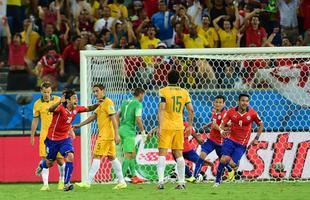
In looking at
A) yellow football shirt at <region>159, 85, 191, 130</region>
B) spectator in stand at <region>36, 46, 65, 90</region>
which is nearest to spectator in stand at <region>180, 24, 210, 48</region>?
spectator in stand at <region>36, 46, 65, 90</region>

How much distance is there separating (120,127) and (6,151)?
2646mm

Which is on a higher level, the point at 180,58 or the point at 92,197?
the point at 180,58

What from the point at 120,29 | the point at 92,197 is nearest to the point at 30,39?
the point at 120,29

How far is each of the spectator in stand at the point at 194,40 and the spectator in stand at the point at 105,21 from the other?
1.92 meters

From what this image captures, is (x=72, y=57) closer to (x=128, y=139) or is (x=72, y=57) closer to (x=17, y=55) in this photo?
(x=17, y=55)

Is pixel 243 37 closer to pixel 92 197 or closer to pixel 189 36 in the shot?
pixel 189 36

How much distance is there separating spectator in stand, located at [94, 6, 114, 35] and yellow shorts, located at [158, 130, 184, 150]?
7052 millimetres

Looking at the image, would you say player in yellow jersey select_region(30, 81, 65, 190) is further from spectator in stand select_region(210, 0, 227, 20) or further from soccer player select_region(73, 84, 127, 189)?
spectator in stand select_region(210, 0, 227, 20)

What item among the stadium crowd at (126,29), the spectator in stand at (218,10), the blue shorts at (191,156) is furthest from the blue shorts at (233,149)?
the spectator in stand at (218,10)

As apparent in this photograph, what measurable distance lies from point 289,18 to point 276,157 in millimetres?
4257

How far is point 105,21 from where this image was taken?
71.6 feet

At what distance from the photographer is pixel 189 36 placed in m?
20.9

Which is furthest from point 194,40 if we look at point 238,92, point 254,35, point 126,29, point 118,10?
point 238,92

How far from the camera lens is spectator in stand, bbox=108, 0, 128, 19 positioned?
72.6 feet
